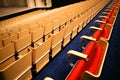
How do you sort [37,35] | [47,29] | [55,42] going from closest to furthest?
[55,42] → [37,35] → [47,29]

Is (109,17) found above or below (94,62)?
above

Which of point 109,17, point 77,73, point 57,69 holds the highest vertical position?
point 109,17

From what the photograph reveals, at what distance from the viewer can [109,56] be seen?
6.42 feet

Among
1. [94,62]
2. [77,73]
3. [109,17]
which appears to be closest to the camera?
[77,73]

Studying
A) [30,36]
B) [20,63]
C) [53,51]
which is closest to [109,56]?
[53,51]

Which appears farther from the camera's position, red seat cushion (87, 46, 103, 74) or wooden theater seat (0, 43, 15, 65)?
wooden theater seat (0, 43, 15, 65)

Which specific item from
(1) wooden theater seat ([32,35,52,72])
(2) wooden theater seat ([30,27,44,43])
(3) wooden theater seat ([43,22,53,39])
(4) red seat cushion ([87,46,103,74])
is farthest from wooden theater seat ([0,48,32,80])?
(3) wooden theater seat ([43,22,53,39])

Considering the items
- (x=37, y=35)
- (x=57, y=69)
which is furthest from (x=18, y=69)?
(x=37, y=35)

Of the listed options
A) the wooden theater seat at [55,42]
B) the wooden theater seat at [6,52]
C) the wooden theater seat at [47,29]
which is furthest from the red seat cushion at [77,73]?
the wooden theater seat at [47,29]

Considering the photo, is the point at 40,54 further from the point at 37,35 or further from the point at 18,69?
the point at 37,35

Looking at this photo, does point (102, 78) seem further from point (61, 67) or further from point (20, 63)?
point (20, 63)

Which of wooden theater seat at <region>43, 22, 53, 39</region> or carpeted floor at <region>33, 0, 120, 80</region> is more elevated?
wooden theater seat at <region>43, 22, 53, 39</region>

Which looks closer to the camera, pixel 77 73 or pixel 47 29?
pixel 77 73

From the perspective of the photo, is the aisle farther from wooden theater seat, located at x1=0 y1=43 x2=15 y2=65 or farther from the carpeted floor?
wooden theater seat, located at x1=0 y1=43 x2=15 y2=65
